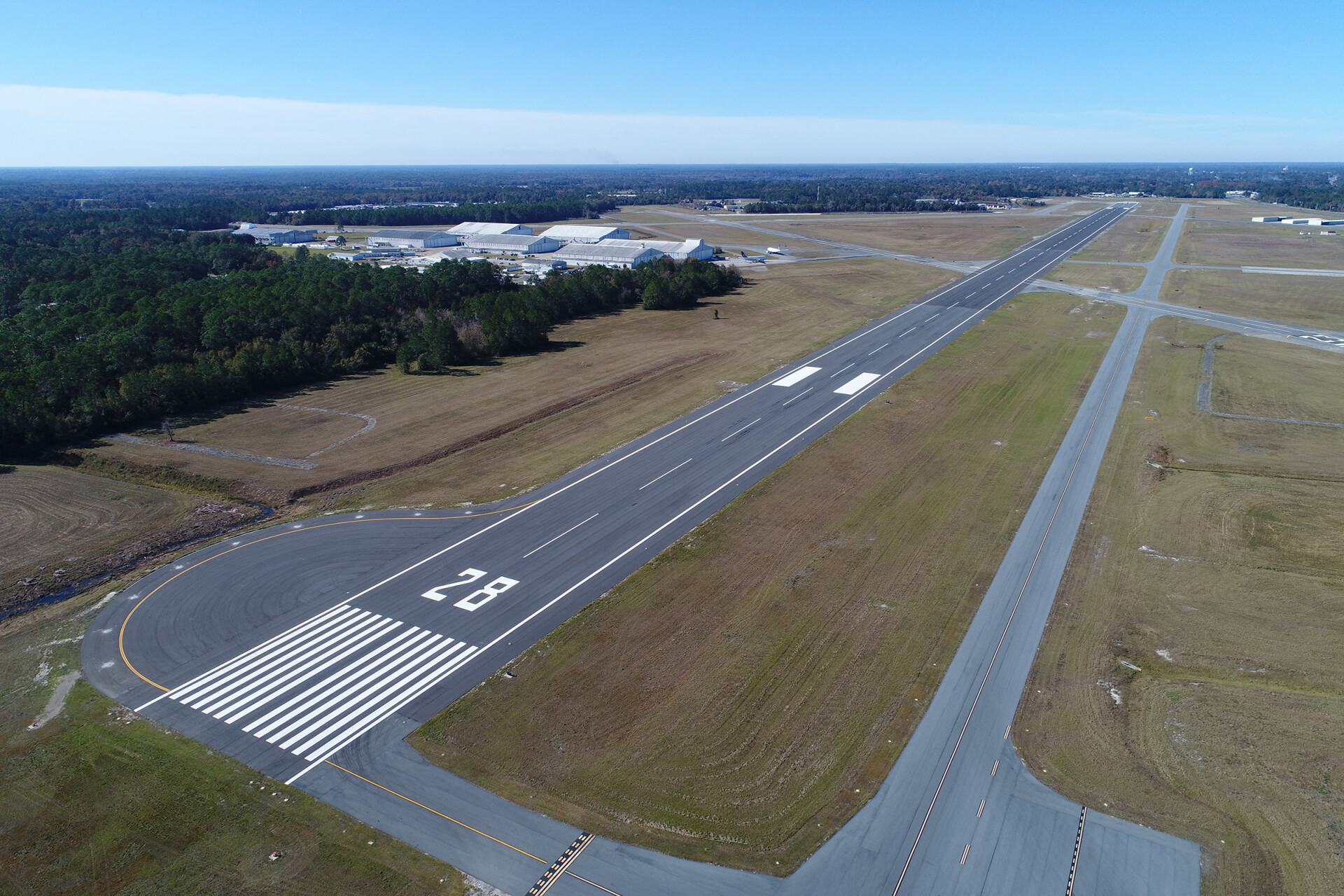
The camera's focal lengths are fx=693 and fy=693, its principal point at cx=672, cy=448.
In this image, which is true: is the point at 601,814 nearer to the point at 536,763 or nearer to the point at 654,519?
the point at 536,763

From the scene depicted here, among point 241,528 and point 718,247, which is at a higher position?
point 718,247

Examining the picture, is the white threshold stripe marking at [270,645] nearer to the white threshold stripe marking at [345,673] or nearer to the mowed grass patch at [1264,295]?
the white threshold stripe marking at [345,673]

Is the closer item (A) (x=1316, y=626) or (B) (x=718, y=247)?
(A) (x=1316, y=626)

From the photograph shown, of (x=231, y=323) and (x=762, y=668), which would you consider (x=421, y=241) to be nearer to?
(x=231, y=323)

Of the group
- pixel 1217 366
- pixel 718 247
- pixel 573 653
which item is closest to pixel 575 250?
pixel 718 247

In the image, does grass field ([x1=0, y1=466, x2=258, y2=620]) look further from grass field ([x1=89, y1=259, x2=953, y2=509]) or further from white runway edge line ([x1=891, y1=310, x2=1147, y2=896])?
white runway edge line ([x1=891, y1=310, x2=1147, y2=896])
